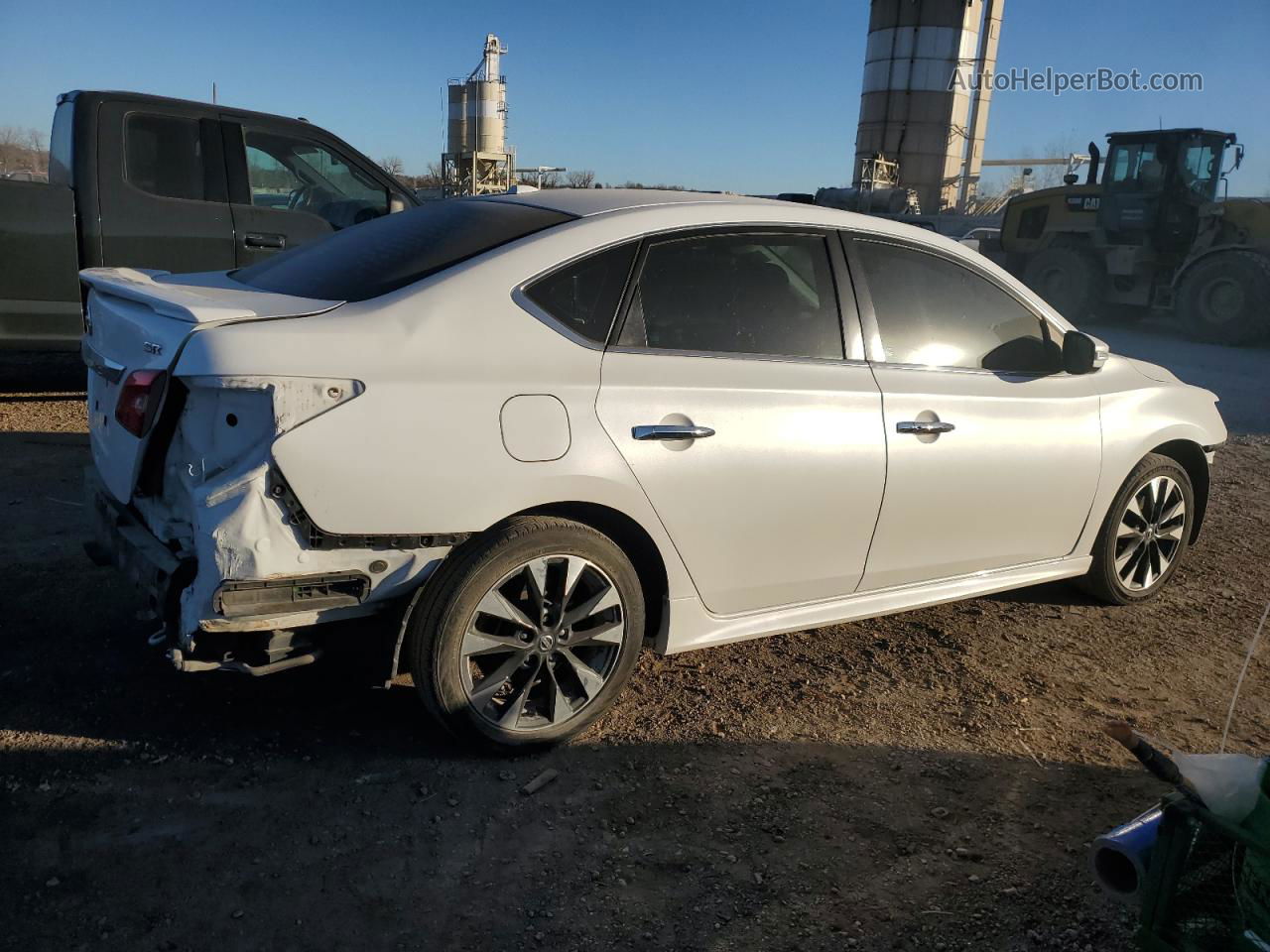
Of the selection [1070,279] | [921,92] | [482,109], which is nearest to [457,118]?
[482,109]

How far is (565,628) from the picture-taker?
3.11 meters

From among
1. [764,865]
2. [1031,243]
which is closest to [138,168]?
[764,865]

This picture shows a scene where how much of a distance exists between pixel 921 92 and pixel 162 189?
3811 centimetres

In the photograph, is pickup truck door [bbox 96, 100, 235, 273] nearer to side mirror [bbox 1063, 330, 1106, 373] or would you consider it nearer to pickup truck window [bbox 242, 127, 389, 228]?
pickup truck window [bbox 242, 127, 389, 228]

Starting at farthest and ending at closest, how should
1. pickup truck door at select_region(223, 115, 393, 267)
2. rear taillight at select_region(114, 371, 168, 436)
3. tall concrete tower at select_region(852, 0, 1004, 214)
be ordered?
tall concrete tower at select_region(852, 0, 1004, 214), pickup truck door at select_region(223, 115, 393, 267), rear taillight at select_region(114, 371, 168, 436)

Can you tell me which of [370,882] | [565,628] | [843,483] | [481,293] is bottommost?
[370,882]

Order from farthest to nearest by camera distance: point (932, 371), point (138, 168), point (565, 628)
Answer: point (138, 168), point (932, 371), point (565, 628)

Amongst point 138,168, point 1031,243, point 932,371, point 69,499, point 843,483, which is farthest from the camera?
point 1031,243

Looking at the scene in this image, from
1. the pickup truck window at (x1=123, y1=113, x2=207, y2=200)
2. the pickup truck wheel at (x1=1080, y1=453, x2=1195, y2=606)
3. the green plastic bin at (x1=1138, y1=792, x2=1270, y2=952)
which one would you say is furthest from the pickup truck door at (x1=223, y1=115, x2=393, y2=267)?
the green plastic bin at (x1=1138, y1=792, x2=1270, y2=952)

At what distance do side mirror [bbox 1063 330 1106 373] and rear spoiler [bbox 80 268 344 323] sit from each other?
2.84 meters

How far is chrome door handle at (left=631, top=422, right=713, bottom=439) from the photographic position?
10.0ft

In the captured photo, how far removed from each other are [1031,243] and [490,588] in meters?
18.6

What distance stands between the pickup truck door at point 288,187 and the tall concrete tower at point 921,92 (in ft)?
110

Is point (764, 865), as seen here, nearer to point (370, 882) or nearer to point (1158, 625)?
point (370, 882)
